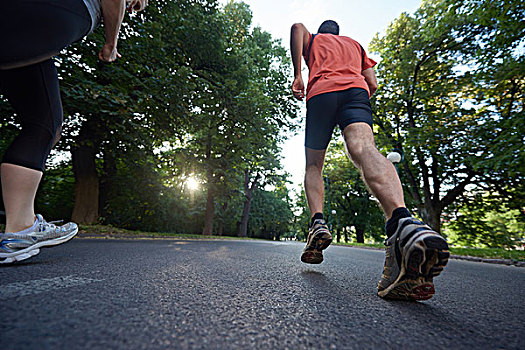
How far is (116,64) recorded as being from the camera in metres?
6.72

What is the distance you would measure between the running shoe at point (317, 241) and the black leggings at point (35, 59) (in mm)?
1983

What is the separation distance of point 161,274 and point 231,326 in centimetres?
92

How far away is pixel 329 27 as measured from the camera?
8.46 feet

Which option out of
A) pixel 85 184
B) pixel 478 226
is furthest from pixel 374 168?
pixel 478 226

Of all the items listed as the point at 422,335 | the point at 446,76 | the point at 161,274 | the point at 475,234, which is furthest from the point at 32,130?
the point at 475,234

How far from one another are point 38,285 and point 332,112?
2007 millimetres

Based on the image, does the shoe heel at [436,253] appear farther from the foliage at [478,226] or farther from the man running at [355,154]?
the foliage at [478,226]

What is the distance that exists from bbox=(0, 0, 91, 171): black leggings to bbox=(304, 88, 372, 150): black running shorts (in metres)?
1.58

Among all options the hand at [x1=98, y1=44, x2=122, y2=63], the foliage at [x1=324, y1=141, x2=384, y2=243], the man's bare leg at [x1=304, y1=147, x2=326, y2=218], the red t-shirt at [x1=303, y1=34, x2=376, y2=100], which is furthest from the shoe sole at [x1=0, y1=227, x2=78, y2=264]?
the foliage at [x1=324, y1=141, x2=384, y2=243]

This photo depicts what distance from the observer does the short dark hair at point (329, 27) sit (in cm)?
254

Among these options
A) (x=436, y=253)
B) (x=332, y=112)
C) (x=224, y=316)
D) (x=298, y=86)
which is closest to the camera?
(x=224, y=316)

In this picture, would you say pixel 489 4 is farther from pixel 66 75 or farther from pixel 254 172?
pixel 254 172

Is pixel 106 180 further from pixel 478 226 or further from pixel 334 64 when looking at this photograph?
pixel 478 226

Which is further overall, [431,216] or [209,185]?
[431,216]
